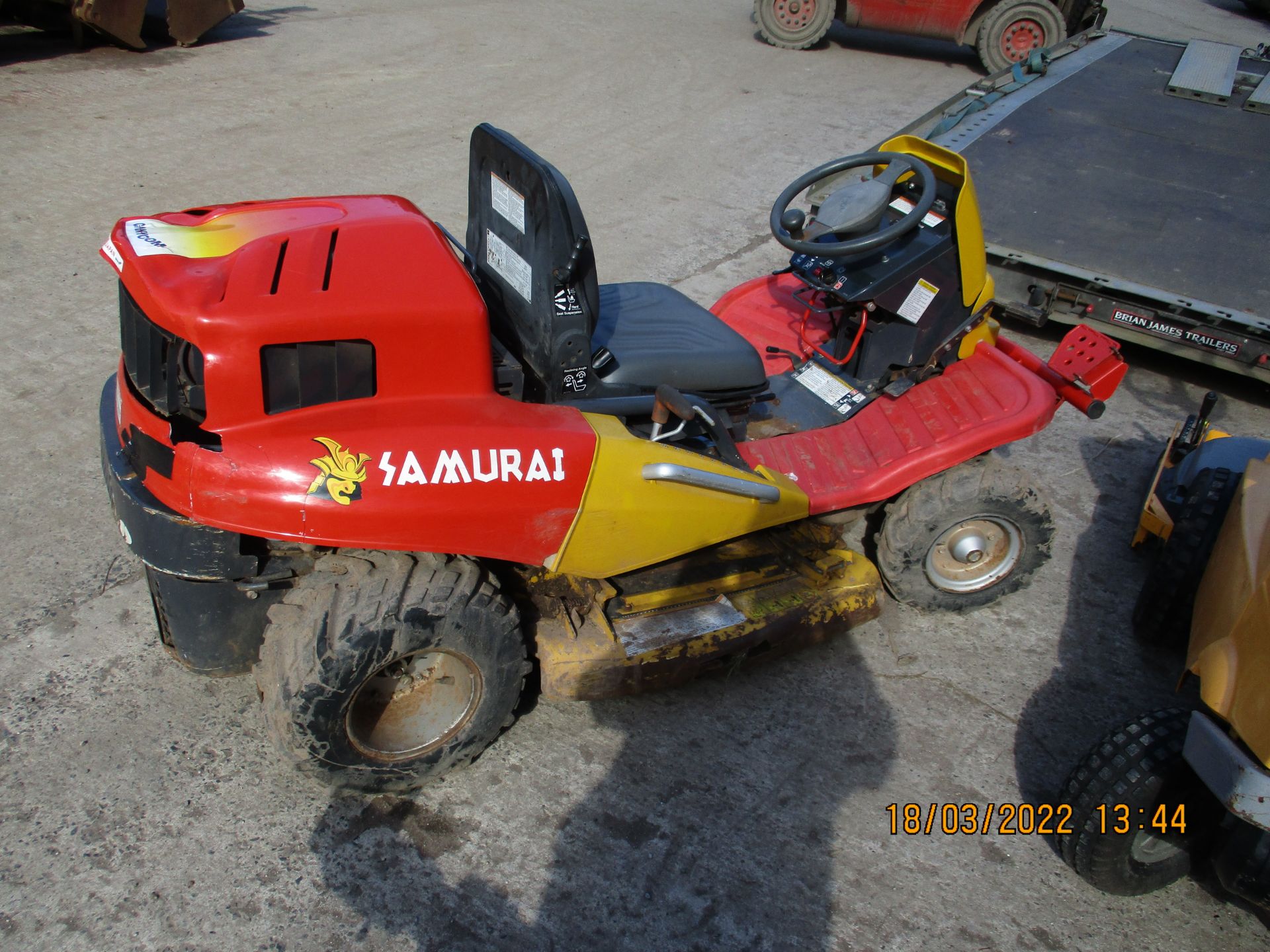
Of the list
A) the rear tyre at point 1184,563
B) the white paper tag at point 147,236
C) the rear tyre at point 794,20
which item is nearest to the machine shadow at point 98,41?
the rear tyre at point 794,20

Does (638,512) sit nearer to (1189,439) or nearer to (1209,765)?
(1209,765)

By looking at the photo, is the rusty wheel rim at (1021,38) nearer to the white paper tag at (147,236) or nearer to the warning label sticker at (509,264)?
the warning label sticker at (509,264)

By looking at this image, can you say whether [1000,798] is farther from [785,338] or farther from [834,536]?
[785,338]

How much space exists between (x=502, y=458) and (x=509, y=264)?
0.82m

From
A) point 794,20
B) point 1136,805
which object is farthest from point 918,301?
point 794,20

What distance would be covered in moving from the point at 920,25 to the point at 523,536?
425 inches

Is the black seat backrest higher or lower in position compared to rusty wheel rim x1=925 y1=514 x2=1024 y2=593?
higher

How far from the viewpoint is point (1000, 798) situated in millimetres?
3146

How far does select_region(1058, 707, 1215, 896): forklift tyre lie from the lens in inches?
106

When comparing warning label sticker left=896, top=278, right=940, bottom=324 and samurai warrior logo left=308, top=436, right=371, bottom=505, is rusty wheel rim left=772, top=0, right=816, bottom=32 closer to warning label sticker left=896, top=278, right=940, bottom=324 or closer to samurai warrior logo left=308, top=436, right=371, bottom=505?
warning label sticker left=896, top=278, right=940, bottom=324

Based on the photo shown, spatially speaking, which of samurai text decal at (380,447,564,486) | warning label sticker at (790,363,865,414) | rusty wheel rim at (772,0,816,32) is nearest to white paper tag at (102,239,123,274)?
samurai text decal at (380,447,564,486)

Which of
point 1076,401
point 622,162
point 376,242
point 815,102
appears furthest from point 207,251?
point 815,102

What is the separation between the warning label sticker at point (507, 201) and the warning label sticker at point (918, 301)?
5.82ft

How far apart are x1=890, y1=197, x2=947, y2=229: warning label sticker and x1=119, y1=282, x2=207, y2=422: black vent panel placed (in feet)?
9.26
